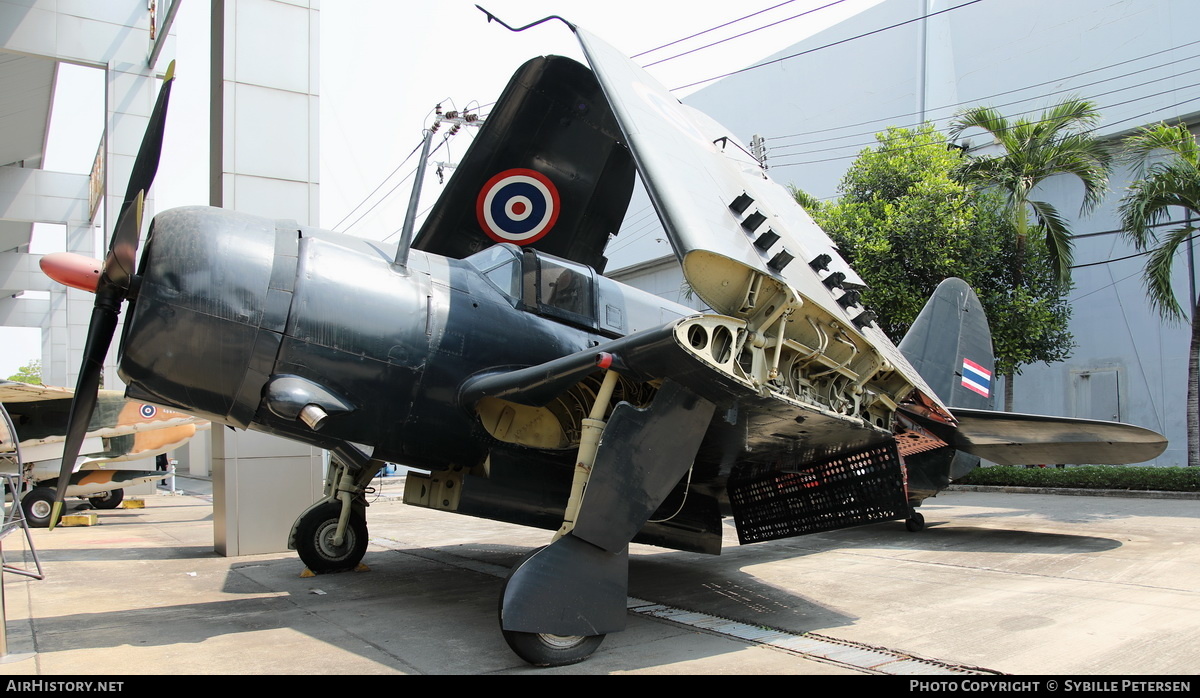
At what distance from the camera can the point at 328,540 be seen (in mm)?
7629

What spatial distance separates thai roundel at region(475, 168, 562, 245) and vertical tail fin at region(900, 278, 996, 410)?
185 inches

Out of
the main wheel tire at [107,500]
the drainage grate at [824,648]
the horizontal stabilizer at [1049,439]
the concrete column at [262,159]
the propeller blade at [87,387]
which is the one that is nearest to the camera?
the drainage grate at [824,648]

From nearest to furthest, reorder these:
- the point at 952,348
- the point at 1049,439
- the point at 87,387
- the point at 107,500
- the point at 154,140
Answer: the point at 87,387 → the point at 154,140 → the point at 1049,439 → the point at 952,348 → the point at 107,500

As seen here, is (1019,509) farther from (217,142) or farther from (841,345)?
(217,142)

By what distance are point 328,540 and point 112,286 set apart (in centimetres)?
358

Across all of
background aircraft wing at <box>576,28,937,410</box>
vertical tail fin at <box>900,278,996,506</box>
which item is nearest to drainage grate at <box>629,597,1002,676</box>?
background aircraft wing at <box>576,28,937,410</box>

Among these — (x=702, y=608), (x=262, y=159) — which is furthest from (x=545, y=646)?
(x=262, y=159)

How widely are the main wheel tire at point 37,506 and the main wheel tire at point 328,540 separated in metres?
8.84

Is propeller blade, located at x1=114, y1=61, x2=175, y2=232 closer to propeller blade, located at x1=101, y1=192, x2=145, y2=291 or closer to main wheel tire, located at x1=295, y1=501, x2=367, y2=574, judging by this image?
propeller blade, located at x1=101, y1=192, x2=145, y2=291

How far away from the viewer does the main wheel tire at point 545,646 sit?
4.30 meters

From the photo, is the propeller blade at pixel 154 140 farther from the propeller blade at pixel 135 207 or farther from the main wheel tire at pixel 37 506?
the main wheel tire at pixel 37 506

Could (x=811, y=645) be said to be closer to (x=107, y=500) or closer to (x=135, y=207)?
(x=135, y=207)

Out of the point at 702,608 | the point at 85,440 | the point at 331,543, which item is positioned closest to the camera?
the point at 702,608

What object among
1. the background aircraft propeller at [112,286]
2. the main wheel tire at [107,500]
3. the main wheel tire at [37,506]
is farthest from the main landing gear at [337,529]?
the main wheel tire at [107,500]
